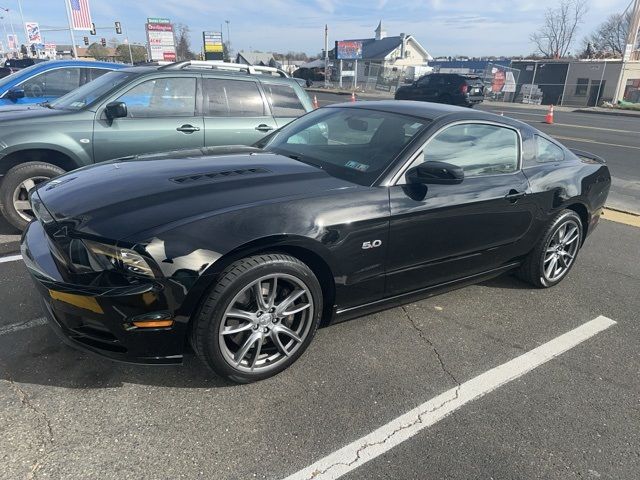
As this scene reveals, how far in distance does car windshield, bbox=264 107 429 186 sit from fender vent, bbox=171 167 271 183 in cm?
47

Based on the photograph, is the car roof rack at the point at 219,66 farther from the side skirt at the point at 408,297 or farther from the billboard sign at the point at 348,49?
the billboard sign at the point at 348,49

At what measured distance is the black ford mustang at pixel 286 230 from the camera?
7.64 ft

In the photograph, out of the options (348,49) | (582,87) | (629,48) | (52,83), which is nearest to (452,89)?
(582,87)

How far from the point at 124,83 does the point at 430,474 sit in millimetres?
4744

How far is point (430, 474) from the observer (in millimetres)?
2160

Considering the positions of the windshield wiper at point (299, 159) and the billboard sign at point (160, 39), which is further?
the billboard sign at point (160, 39)

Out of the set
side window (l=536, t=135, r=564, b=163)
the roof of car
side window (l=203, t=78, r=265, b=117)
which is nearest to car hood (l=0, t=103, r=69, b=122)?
side window (l=203, t=78, r=265, b=117)

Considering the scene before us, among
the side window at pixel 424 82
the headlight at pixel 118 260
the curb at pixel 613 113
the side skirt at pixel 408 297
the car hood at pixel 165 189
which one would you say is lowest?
the curb at pixel 613 113

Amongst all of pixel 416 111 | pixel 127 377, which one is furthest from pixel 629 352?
pixel 127 377

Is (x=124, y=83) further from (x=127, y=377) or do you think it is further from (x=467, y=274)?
Result: (x=467, y=274)

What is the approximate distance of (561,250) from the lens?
4.21 meters

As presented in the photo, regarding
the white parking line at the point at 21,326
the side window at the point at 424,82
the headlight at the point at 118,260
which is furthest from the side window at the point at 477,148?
the side window at the point at 424,82

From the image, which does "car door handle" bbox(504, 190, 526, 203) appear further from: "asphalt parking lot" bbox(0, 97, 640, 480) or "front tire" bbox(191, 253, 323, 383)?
"front tire" bbox(191, 253, 323, 383)

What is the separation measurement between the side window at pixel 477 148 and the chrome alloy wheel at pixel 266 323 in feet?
4.32
